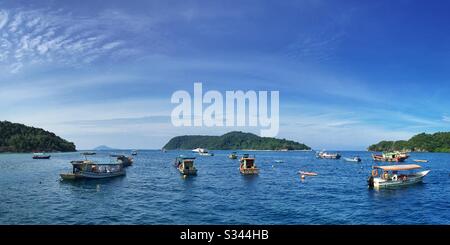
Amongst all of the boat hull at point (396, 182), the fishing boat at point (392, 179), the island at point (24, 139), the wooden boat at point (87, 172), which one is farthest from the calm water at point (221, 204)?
the island at point (24, 139)

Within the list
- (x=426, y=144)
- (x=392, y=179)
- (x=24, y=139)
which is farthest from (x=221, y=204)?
(x=426, y=144)

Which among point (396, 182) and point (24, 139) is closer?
point (396, 182)

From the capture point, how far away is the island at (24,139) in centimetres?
12227

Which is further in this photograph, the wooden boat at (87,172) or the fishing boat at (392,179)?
the wooden boat at (87,172)

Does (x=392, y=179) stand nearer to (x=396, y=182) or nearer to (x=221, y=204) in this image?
(x=396, y=182)

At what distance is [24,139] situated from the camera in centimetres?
13275

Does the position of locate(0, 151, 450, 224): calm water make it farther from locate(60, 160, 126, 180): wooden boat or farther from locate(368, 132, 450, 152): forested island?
locate(368, 132, 450, 152): forested island

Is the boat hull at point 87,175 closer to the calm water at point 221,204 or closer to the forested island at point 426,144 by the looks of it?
the calm water at point 221,204

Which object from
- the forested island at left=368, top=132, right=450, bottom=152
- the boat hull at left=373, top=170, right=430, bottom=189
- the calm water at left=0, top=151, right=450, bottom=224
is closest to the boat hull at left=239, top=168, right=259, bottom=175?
the calm water at left=0, top=151, right=450, bottom=224

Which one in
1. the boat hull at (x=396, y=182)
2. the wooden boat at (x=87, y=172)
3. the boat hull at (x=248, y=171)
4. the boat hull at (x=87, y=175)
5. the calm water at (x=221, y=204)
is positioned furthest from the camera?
the boat hull at (x=248, y=171)
